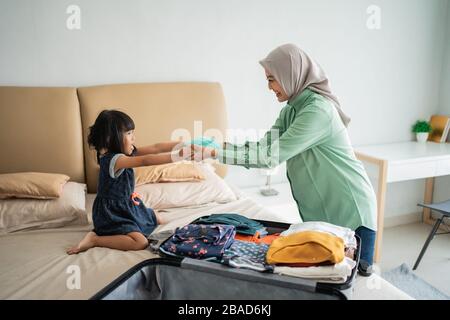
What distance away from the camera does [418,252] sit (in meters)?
3.07

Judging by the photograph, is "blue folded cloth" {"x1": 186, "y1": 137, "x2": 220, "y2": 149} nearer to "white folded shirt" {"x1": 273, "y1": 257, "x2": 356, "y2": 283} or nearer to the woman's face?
the woman's face

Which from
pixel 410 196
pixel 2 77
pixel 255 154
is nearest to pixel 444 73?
pixel 410 196

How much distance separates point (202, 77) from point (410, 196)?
2160 millimetres

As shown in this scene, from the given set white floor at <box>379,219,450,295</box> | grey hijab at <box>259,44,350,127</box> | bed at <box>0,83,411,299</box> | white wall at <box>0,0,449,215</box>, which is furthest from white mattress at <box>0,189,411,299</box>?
white floor at <box>379,219,450,295</box>

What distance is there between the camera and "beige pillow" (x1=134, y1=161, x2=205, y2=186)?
237 centimetres

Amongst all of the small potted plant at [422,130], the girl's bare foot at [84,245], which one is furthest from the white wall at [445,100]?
the girl's bare foot at [84,245]

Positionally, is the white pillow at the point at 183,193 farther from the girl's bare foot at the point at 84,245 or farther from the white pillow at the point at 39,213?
the girl's bare foot at the point at 84,245

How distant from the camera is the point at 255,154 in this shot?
168cm

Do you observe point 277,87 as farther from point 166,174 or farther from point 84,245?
point 84,245

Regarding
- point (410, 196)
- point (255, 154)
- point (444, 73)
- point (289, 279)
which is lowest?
point (410, 196)

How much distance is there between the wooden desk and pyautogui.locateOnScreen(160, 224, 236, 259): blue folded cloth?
166 centimetres

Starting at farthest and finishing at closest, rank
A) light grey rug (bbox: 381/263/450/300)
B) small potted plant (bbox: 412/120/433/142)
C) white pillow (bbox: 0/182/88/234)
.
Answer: small potted plant (bbox: 412/120/433/142)
light grey rug (bbox: 381/263/450/300)
white pillow (bbox: 0/182/88/234)

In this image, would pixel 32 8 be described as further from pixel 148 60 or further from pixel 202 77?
pixel 202 77

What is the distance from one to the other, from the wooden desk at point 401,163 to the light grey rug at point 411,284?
0.60 feet
